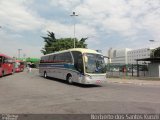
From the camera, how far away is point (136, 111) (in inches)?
388

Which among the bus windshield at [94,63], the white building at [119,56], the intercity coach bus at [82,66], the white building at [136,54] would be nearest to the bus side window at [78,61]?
the intercity coach bus at [82,66]

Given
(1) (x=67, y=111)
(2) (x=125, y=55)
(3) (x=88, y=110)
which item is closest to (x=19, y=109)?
(1) (x=67, y=111)

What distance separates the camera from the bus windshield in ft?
67.3

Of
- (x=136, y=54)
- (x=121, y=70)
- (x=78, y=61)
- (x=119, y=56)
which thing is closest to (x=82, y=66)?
(x=78, y=61)

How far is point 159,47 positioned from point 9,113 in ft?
240

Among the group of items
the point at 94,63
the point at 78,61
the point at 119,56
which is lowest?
the point at 94,63

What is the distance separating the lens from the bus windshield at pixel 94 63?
20.5 m

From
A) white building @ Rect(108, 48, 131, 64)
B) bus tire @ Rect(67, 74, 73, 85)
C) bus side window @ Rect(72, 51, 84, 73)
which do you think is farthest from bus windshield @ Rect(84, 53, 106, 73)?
white building @ Rect(108, 48, 131, 64)

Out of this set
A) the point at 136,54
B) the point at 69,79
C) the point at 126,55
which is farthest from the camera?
the point at 126,55

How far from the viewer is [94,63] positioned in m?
20.8

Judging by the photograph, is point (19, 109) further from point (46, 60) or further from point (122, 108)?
point (46, 60)

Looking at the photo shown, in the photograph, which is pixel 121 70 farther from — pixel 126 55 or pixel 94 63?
pixel 126 55

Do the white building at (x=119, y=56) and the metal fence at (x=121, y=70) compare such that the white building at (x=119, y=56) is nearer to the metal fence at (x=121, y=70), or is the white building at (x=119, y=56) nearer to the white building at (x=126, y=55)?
the white building at (x=126, y=55)

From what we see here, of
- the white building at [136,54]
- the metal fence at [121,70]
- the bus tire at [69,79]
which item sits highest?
the white building at [136,54]
